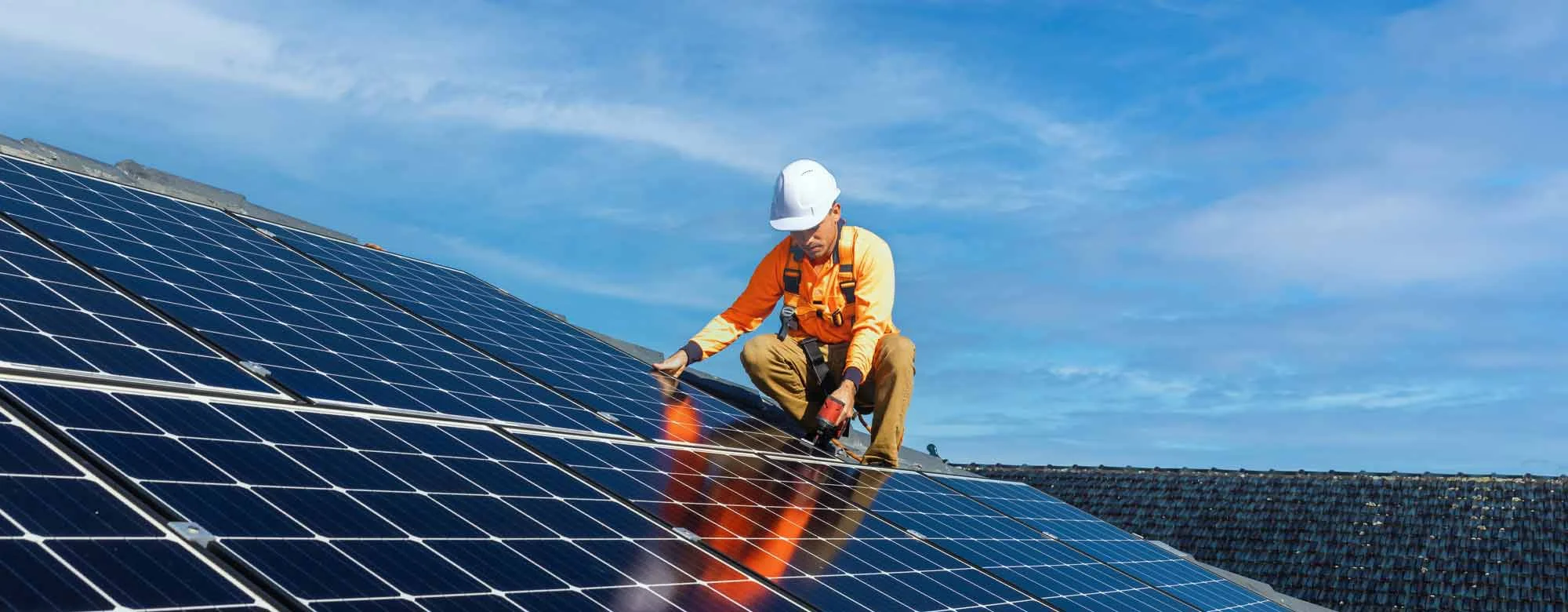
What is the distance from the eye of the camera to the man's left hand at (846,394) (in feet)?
40.1

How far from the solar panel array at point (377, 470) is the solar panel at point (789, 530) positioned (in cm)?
3

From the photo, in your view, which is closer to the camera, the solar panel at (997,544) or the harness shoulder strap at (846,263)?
the solar panel at (997,544)

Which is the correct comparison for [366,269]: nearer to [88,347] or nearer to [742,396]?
[742,396]

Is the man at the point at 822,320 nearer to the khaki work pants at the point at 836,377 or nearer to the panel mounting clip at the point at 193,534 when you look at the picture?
the khaki work pants at the point at 836,377

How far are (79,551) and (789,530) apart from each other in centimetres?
503

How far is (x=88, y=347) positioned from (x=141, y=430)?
4.72 feet

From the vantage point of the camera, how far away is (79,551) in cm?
447

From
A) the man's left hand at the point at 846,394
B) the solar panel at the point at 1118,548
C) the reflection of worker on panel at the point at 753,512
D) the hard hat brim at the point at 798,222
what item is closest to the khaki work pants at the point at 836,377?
the man's left hand at the point at 846,394

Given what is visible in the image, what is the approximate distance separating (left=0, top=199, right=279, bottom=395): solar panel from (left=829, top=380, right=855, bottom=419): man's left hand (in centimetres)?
578

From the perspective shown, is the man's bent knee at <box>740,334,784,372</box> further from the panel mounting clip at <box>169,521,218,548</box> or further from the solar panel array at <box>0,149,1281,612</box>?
the panel mounting clip at <box>169,521,218,548</box>

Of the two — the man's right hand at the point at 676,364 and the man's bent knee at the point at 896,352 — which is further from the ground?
the man's bent knee at the point at 896,352

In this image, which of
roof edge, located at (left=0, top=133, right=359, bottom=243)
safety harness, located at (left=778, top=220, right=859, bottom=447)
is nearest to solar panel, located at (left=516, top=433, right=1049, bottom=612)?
safety harness, located at (left=778, top=220, right=859, bottom=447)

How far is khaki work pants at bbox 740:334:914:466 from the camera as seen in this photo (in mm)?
13258

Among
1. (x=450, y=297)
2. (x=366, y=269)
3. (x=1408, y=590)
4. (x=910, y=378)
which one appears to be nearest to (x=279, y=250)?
(x=366, y=269)
